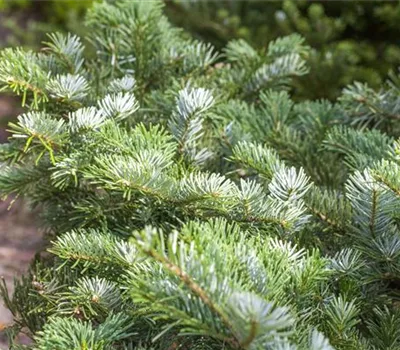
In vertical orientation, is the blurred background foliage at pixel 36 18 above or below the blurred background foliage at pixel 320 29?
below

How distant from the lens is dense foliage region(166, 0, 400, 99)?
1896 mm

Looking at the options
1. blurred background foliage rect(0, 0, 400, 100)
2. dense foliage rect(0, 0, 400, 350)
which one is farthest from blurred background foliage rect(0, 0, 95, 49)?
dense foliage rect(0, 0, 400, 350)

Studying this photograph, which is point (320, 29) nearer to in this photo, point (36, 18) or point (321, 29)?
point (321, 29)

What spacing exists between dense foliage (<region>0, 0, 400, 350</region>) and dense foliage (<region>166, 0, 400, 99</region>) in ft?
1.92

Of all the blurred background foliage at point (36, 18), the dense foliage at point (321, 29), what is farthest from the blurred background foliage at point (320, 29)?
the blurred background foliage at point (36, 18)

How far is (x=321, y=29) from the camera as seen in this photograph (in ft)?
6.38

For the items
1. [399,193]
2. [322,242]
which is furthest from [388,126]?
[399,193]

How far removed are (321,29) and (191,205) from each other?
119 centimetres

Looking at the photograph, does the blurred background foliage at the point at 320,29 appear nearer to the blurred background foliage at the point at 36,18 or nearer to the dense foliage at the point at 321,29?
the dense foliage at the point at 321,29

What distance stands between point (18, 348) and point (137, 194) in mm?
273

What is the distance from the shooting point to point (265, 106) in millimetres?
1434

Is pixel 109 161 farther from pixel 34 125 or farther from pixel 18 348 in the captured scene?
pixel 18 348

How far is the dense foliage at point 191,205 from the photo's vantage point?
710mm

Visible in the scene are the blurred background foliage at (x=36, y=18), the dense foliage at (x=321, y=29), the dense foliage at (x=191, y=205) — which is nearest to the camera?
the dense foliage at (x=191, y=205)
